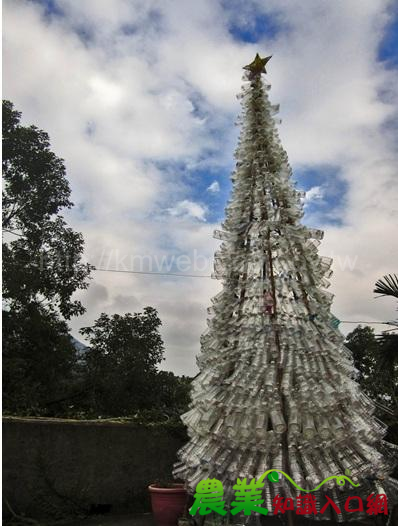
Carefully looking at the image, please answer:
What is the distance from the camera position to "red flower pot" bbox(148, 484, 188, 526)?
6098 millimetres

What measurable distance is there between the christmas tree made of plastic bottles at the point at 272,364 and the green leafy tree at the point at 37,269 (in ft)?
21.3

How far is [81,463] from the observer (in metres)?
6.98

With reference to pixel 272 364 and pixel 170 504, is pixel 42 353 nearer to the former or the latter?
pixel 170 504

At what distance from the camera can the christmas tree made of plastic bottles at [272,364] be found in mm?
4762

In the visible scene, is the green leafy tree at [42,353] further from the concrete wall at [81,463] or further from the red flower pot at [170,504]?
the red flower pot at [170,504]

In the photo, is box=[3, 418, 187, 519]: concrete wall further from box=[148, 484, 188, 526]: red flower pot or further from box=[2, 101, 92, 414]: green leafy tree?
box=[2, 101, 92, 414]: green leafy tree

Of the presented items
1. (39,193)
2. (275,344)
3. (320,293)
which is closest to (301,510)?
(275,344)

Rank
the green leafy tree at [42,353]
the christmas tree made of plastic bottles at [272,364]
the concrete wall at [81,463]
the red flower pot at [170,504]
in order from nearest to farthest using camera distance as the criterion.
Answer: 1. the christmas tree made of plastic bottles at [272,364]
2. the red flower pot at [170,504]
3. the concrete wall at [81,463]
4. the green leafy tree at [42,353]

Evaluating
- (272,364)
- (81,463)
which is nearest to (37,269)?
(81,463)

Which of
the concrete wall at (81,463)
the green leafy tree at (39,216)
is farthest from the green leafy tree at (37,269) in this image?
the concrete wall at (81,463)

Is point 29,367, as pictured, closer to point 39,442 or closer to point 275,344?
point 39,442

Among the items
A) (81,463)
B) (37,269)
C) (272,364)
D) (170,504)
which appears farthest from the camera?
(37,269)

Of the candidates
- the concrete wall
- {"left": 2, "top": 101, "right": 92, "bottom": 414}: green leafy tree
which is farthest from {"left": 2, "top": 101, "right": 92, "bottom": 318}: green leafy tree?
the concrete wall

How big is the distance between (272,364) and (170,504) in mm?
2487
